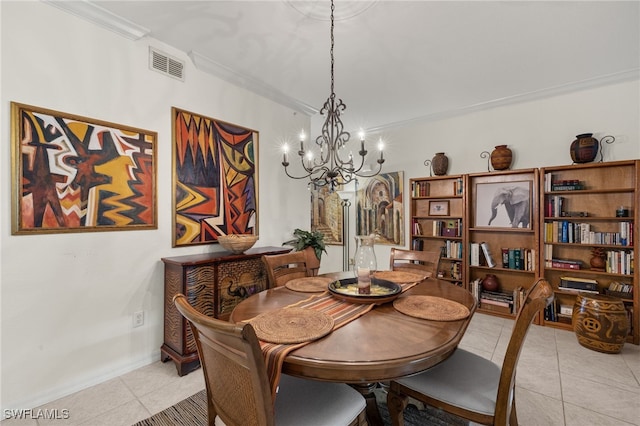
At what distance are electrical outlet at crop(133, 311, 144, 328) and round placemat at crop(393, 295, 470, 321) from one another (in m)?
2.08

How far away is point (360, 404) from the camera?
1207mm

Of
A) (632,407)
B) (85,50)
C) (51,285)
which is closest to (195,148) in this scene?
(85,50)

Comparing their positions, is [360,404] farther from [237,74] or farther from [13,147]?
[237,74]

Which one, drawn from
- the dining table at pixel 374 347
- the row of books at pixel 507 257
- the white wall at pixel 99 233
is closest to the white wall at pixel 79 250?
the white wall at pixel 99 233

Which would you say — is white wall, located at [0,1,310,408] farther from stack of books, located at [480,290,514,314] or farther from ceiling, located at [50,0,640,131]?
stack of books, located at [480,290,514,314]

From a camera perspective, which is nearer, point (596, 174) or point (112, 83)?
point (112, 83)

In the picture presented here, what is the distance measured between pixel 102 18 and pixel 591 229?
495 centimetres

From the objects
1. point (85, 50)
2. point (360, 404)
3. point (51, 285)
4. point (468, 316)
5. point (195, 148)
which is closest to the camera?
point (360, 404)

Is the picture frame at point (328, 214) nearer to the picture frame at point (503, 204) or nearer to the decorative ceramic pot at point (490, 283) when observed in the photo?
the picture frame at point (503, 204)

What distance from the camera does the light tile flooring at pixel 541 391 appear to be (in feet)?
5.76

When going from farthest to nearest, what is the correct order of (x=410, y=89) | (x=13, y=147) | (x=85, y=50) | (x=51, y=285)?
(x=410, y=89)
(x=85, y=50)
(x=51, y=285)
(x=13, y=147)

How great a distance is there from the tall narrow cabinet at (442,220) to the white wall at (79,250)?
Answer: 301 cm

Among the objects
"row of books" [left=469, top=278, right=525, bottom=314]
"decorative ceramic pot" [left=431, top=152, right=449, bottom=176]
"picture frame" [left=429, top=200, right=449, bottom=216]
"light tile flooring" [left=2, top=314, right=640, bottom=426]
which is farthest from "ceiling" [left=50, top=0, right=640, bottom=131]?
"light tile flooring" [left=2, top=314, right=640, bottom=426]

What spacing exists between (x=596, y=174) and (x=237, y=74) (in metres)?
3.97
